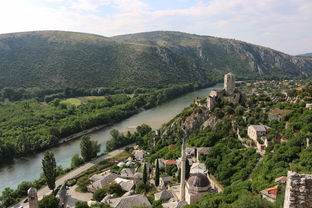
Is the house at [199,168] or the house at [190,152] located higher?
the house at [199,168]

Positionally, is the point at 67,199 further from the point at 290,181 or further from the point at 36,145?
the point at 290,181

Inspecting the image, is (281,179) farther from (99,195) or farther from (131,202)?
(99,195)

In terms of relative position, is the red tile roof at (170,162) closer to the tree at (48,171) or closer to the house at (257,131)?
the house at (257,131)

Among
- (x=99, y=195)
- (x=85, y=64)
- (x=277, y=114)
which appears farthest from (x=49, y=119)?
(x=85, y=64)

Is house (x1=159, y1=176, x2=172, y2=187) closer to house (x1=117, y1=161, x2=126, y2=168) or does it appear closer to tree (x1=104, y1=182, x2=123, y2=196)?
tree (x1=104, y1=182, x2=123, y2=196)

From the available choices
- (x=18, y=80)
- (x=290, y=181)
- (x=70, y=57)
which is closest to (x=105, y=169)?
(x=290, y=181)

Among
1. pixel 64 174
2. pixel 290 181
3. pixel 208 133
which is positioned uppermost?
pixel 290 181

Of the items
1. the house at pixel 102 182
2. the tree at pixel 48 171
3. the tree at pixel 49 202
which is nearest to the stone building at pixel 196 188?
the house at pixel 102 182
